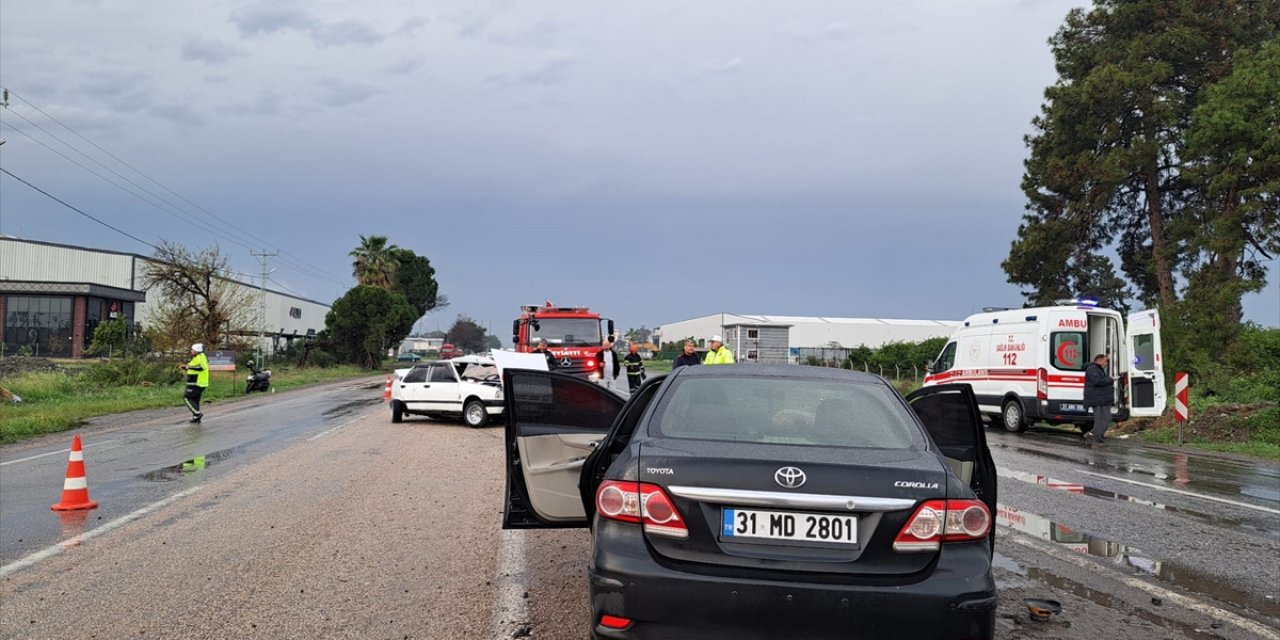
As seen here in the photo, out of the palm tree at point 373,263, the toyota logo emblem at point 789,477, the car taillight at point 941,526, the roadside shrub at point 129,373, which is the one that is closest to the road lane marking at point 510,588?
the toyota logo emblem at point 789,477

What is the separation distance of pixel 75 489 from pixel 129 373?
84.4 ft

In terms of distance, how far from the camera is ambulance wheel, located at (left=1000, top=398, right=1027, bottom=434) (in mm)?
18469

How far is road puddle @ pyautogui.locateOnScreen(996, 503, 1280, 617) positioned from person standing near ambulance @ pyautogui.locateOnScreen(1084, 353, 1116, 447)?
8820mm

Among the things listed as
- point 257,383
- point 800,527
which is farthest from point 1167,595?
point 257,383

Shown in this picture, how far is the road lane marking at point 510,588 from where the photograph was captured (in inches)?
185

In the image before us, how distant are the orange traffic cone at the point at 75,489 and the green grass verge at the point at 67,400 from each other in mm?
9118

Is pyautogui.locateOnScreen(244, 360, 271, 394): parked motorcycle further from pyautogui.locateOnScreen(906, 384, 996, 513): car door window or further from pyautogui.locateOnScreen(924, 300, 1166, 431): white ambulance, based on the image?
pyautogui.locateOnScreen(906, 384, 996, 513): car door window

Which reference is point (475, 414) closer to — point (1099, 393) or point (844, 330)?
point (1099, 393)

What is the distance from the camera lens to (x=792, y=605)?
3387 mm

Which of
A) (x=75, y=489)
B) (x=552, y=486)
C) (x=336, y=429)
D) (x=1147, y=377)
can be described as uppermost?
(x=1147, y=377)

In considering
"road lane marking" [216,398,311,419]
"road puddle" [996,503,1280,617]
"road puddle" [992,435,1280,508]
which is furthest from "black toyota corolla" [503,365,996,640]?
"road lane marking" [216,398,311,419]

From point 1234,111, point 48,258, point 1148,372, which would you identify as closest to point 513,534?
point 1148,372

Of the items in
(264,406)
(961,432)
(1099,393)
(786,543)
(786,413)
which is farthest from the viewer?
(264,406)

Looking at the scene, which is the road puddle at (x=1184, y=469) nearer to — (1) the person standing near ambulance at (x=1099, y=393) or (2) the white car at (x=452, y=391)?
(1) the person standing near ambulance at (x=1099, y=393)
